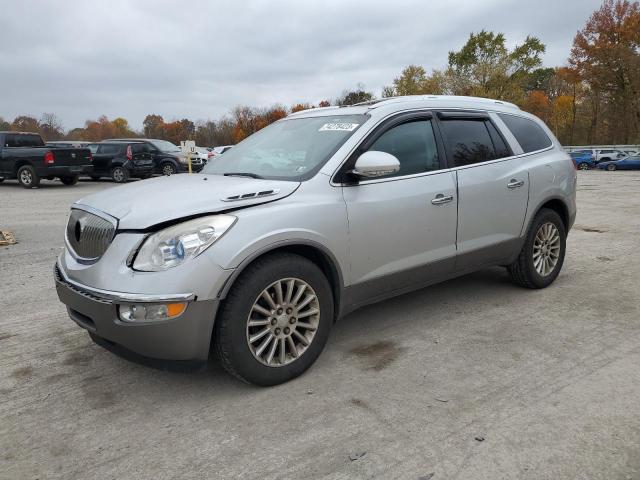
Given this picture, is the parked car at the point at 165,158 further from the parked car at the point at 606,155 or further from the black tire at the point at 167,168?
the parked car at the point at 606,155

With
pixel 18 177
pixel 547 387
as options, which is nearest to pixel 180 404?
pixel 547 387

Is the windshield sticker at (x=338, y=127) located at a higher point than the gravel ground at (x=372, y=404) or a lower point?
higher

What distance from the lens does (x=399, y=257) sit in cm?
370

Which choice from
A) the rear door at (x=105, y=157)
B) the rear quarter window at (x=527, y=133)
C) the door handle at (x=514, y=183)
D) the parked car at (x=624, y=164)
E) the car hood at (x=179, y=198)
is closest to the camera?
the car hood at (x=179, y=198)

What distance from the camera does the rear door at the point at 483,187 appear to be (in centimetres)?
411

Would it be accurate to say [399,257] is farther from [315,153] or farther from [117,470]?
[117,470]

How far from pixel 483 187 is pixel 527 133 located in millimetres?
1113

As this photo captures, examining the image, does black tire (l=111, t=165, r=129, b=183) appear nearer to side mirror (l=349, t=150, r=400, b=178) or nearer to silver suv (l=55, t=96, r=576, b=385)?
silver suv (l=55, t=96, r=576, b=385)

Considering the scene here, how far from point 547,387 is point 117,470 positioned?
240 centimetres

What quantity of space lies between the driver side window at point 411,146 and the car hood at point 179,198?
0.87 metres

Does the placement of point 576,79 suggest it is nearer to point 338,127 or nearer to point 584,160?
point 584,160

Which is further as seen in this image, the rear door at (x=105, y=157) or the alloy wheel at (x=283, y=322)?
the rear door at (x=105, y=157)

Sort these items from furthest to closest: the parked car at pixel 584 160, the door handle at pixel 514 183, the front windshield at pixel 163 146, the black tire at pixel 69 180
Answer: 1. the parked car at pixel 584 160
2. the front windshield at pixel 163 146
3. the black tire at pixel 69 180
4. the door handle at pixel 514 183

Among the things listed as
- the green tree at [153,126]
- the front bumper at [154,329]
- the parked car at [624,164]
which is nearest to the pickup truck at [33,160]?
the front bumper at [154,329]
